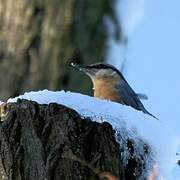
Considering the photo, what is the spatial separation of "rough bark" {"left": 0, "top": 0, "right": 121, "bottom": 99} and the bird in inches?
30.6

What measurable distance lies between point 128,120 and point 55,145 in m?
0.35

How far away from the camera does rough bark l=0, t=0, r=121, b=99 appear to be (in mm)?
6801

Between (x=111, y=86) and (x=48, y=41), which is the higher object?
(x=48, y=41)

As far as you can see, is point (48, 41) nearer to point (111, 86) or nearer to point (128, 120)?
point (111, 86)

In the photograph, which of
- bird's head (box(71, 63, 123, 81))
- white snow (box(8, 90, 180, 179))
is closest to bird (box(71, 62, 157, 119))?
bird's head (box(71, 63, 123, 81))

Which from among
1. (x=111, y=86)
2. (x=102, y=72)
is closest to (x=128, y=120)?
(x=111, y=86)

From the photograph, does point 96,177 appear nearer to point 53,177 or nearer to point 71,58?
point 53,177

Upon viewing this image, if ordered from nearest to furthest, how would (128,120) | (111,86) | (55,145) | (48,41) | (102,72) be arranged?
(55,145)
(128,120)
(111,86)
(102,72)
(48,41)

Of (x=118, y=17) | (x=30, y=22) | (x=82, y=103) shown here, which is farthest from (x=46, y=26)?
(x=82, y=103)

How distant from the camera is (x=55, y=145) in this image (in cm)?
332

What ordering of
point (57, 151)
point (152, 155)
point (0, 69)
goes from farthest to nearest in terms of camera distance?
1. point (0, 69)
2. point (152, 155)
3. point (57, 151)

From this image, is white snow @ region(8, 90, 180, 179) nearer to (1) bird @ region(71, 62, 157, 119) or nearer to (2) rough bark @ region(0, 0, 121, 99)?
(1) bird @ region(71, 62, 157, 119)

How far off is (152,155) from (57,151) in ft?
1.35

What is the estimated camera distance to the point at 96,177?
331 centimetres
